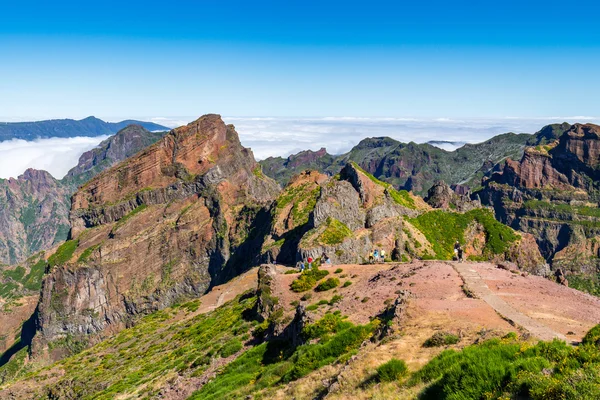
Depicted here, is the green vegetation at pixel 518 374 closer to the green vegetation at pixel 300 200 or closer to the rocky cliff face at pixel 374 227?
the rocky cliff face at pixel 374 227

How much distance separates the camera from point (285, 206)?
12694 cm

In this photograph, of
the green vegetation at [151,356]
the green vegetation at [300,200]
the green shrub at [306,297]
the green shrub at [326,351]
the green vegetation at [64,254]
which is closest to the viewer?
the green shrub at [326,351]

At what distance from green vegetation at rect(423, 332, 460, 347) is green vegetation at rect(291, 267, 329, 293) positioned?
26.8 metres

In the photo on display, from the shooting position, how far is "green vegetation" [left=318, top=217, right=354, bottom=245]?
8350cm

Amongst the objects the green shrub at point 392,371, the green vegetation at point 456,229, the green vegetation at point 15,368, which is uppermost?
the green shrub at point 392,371

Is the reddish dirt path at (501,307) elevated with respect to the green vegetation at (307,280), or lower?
elevated

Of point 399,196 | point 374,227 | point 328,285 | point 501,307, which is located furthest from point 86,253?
point 501,307

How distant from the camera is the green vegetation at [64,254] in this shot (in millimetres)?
176125

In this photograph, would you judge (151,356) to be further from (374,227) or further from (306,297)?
(374,227)

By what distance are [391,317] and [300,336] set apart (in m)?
7.96

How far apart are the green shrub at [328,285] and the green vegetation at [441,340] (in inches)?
955

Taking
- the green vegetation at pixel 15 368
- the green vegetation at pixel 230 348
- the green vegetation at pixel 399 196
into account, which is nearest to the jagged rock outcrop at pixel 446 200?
the green vegetation at pixel 399 196

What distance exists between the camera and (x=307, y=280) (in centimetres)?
5000

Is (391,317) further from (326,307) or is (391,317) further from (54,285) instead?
(54,285)
